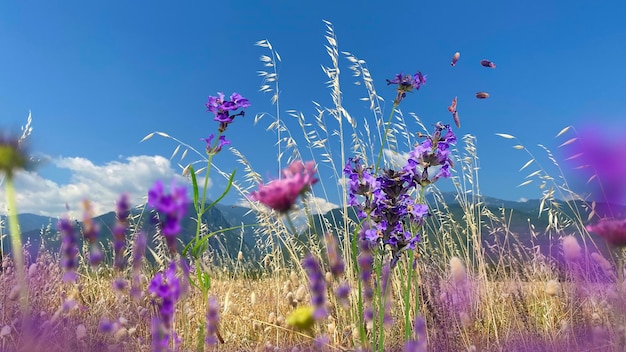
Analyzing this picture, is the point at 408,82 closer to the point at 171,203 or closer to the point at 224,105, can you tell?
the point at 224,105

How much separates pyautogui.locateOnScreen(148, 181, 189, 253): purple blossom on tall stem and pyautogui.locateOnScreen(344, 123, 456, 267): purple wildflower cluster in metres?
0.87

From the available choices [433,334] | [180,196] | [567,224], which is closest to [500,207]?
[567,224]

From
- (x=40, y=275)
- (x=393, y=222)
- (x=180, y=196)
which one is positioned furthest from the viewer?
(x=40, y=275)

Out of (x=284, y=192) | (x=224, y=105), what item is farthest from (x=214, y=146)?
(x=284, y=192)

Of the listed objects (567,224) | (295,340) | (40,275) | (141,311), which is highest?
(567,224)

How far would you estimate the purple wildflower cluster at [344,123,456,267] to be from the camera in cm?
164

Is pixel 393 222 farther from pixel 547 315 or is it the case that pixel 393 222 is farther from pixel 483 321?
pixel 547 315

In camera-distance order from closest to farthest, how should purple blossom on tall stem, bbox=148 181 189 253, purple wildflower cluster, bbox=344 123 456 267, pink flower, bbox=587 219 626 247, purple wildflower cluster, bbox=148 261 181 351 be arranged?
1. purple blossom on tall stem, bbox=148 181 189 253
2. purple wildflower cluster, bbox=148 261 181 351
3. pink flower, bbox=587 219 626 247
4. purple wildflower cluster, bbox=344 123 456 267

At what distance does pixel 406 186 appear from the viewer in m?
1.67

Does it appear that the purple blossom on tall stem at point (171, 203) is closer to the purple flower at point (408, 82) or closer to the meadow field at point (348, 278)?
the meadow field at point (348, 278)

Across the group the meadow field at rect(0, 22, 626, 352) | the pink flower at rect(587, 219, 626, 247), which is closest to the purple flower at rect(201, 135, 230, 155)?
the meadow field at rect(0, 22, 626, 352)

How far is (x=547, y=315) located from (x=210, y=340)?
251cm

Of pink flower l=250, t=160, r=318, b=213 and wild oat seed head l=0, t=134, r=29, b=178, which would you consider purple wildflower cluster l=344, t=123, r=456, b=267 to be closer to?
pink flower l=250, t=160, r=318, b=213

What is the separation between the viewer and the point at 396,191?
1661mm
